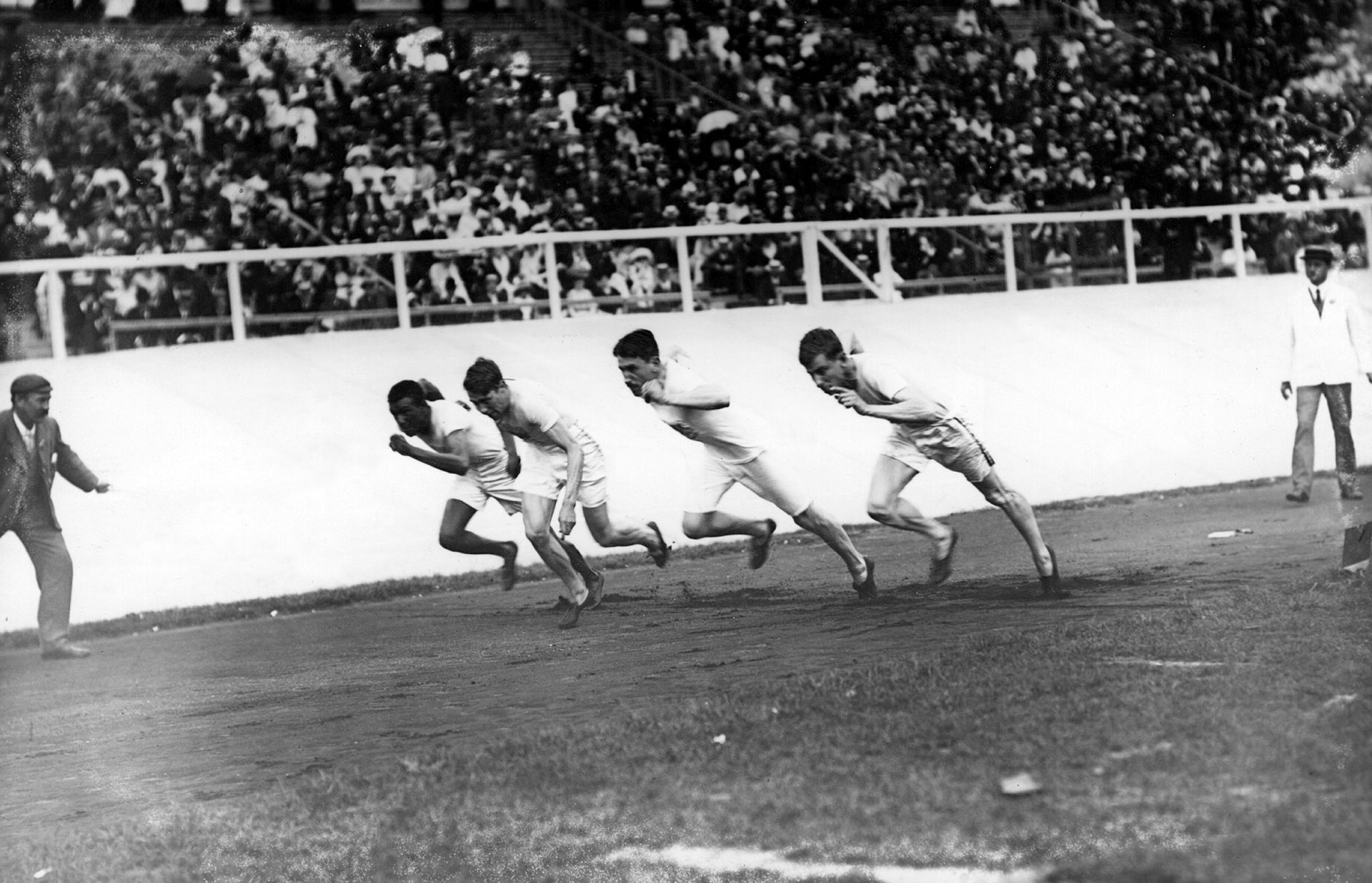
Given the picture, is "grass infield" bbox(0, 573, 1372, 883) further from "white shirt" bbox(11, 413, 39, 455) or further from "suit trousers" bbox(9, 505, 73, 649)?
"white shirt" bbox(11, 413, 39, 455)

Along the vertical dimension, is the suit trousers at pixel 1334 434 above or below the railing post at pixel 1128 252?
below

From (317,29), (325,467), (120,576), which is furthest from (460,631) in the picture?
(317,29)

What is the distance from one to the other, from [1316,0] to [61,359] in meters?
4.80

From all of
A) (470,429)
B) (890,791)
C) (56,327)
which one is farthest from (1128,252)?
(56,327)

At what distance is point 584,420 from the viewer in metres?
5.46

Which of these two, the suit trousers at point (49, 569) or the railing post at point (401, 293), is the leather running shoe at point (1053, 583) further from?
the suit trousers at point (49, 569)

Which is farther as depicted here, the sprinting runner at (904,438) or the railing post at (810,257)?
the railing post at (810,257)

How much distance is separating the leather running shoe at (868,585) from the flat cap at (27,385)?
2.87 metres

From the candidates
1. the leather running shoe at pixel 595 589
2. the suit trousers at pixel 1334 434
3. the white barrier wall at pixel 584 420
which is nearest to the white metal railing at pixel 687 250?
the white barrier wall at pixel 584 420

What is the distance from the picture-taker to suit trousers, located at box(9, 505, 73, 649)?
523 centimetres

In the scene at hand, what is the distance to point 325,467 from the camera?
17.8 feet

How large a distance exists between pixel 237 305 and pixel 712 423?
1753mm

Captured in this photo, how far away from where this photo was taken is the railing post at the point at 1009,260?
5.93m

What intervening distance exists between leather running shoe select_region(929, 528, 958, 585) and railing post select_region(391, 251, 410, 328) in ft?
6.84
